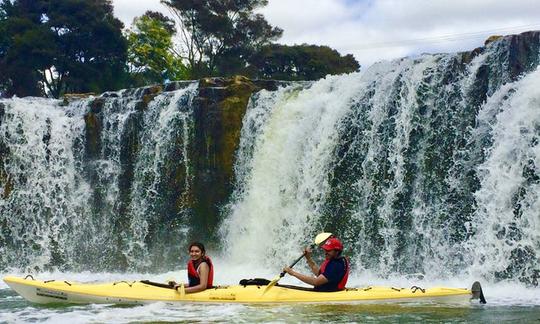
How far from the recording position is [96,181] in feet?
68.6

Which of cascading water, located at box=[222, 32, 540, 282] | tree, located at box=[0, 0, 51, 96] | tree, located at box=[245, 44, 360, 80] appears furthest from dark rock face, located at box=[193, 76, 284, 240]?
tree, located at box=[245, 44, 360, 80]

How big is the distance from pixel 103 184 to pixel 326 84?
262 inches

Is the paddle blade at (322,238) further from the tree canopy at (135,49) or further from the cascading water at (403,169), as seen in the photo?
the tree canopy at (135,49)

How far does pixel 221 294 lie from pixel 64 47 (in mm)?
27378

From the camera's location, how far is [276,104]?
62.5 ft

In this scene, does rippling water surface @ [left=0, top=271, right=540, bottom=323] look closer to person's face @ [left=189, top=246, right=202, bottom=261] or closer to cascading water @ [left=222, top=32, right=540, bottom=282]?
person's face @ [left=189, top=246, right=202, bottom=261]

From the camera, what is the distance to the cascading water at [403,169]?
13125mm

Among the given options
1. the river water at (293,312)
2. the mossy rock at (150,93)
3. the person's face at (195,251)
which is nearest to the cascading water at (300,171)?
the mossy rock at (150,93)

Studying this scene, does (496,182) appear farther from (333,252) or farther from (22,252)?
(22,252)

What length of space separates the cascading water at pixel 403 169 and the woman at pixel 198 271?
477 cm

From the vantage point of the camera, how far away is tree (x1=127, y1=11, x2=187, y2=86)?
128 feet

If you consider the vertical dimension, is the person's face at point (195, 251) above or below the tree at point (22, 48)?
below

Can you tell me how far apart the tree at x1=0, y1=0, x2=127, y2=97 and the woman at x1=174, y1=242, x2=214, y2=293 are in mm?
25317

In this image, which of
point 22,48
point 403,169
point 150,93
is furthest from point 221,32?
point 403,169
